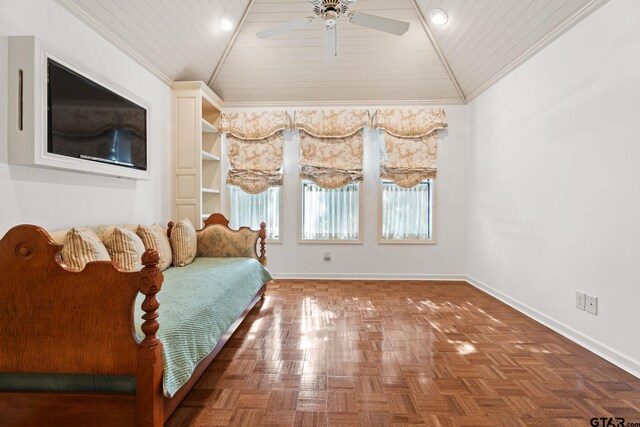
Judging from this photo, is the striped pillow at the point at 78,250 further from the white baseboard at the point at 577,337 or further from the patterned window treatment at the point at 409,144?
the patterned window treatment at the point at 409,144

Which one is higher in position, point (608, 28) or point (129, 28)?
point (129, 28)

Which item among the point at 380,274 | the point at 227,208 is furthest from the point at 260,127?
the point at 380,274

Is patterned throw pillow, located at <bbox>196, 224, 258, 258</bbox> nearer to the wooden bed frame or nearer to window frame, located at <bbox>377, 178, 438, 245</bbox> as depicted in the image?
window frame, located at <bbox>377, 178, 438, 245</bbox>

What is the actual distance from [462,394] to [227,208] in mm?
3799

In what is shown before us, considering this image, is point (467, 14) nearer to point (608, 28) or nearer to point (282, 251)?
point (608, 28)

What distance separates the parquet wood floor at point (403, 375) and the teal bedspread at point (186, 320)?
296mm

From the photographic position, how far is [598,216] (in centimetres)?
242

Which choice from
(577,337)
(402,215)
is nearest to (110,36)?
(402,215)

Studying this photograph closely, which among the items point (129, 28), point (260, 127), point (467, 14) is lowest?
point (260, 127)

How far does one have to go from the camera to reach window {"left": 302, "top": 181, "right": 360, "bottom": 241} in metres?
4.82

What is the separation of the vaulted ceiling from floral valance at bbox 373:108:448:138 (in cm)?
18

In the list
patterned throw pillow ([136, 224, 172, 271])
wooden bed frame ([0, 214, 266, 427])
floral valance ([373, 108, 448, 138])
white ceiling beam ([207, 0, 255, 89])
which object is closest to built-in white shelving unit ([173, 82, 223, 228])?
white ceiling beam ([207, 0, 255, 89])

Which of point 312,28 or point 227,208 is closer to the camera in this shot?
point 312,28

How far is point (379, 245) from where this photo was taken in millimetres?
4773
